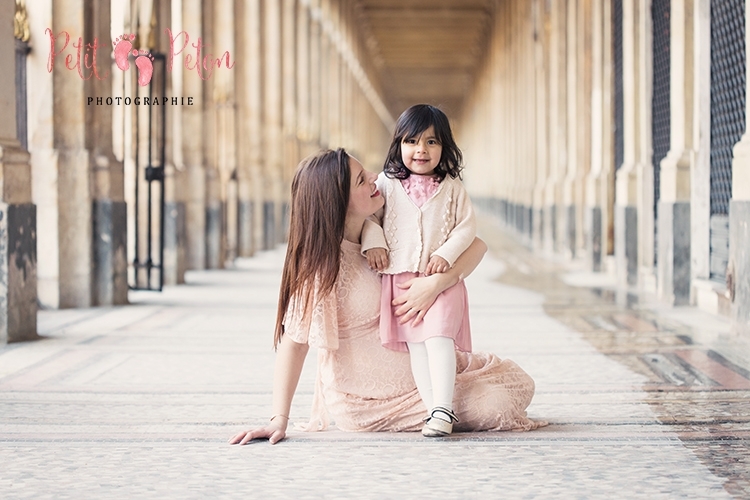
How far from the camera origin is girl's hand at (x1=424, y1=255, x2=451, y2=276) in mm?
4348

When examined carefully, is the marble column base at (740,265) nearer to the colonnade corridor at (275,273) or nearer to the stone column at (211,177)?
the colonnade corridor at (275,273)

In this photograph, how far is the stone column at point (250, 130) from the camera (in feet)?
60.9

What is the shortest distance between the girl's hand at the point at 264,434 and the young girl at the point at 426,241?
52 centimetres

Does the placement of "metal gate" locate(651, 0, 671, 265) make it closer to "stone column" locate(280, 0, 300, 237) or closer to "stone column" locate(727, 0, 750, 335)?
"stone column" locate(727, 0, 750, 335)

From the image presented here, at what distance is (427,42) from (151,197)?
4257 cm

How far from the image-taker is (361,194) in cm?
439

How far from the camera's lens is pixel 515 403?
4613 mm

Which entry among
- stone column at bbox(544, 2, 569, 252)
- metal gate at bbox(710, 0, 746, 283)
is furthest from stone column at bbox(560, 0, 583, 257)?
metal gate at bbox(710, 0, 746, 283)

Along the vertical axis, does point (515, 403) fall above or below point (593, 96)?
below

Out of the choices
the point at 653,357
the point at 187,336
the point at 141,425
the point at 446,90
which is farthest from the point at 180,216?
the point at 446,90

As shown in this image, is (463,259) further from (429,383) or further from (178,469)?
(178,469)

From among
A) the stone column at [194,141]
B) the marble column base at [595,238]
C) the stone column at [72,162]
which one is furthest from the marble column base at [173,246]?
the marble column base at [595,238]

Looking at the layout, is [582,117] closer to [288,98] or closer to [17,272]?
[288,98]

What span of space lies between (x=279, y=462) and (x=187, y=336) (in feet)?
13.8
